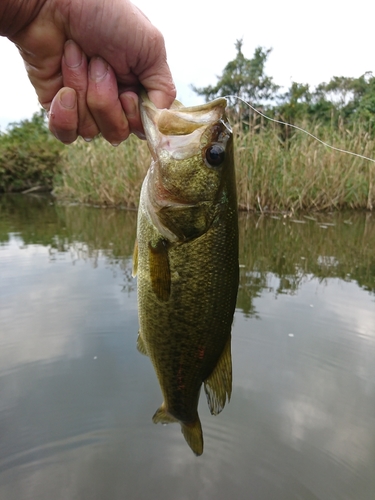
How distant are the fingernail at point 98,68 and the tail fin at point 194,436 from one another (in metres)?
1.51

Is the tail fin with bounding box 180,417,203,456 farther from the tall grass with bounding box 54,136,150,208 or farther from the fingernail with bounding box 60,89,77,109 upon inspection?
the tall grass with bounding box 54,136,150,208

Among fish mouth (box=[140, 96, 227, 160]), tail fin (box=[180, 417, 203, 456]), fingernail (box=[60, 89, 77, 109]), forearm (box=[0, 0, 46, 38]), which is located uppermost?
forearm (box=[0, 0, 46, 38])

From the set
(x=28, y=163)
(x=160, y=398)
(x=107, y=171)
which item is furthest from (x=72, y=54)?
(x=28, y=163)

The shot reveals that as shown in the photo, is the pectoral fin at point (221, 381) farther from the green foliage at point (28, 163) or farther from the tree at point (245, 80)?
the tree at point (245, 80)

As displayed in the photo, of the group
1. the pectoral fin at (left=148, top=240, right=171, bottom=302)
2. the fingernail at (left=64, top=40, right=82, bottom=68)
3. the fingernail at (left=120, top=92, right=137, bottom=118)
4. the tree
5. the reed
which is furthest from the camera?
the tree

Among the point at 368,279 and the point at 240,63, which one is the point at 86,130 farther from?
the point at 240,63

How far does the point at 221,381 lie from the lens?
168 cm

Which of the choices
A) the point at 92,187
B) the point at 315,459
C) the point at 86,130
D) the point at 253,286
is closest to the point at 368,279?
the point at 253,286

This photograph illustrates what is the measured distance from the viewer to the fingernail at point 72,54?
1.76 m

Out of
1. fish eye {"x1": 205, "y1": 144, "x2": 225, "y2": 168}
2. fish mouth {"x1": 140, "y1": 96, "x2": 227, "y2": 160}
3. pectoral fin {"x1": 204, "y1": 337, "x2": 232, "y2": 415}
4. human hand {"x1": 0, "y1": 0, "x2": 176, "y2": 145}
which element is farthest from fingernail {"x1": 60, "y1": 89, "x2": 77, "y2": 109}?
pectoral fin {"x1": 204, "y1": 337, "x2": 232, "y2": 415}

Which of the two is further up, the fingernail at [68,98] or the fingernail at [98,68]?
the fingernail at [98,68]

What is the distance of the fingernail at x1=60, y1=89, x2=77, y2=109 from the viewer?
1.79m

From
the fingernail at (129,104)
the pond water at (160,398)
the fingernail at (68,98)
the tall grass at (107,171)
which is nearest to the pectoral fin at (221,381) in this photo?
the pond water at (160,398)

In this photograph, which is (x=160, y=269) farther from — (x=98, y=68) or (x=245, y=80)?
(x=245, y=80)
